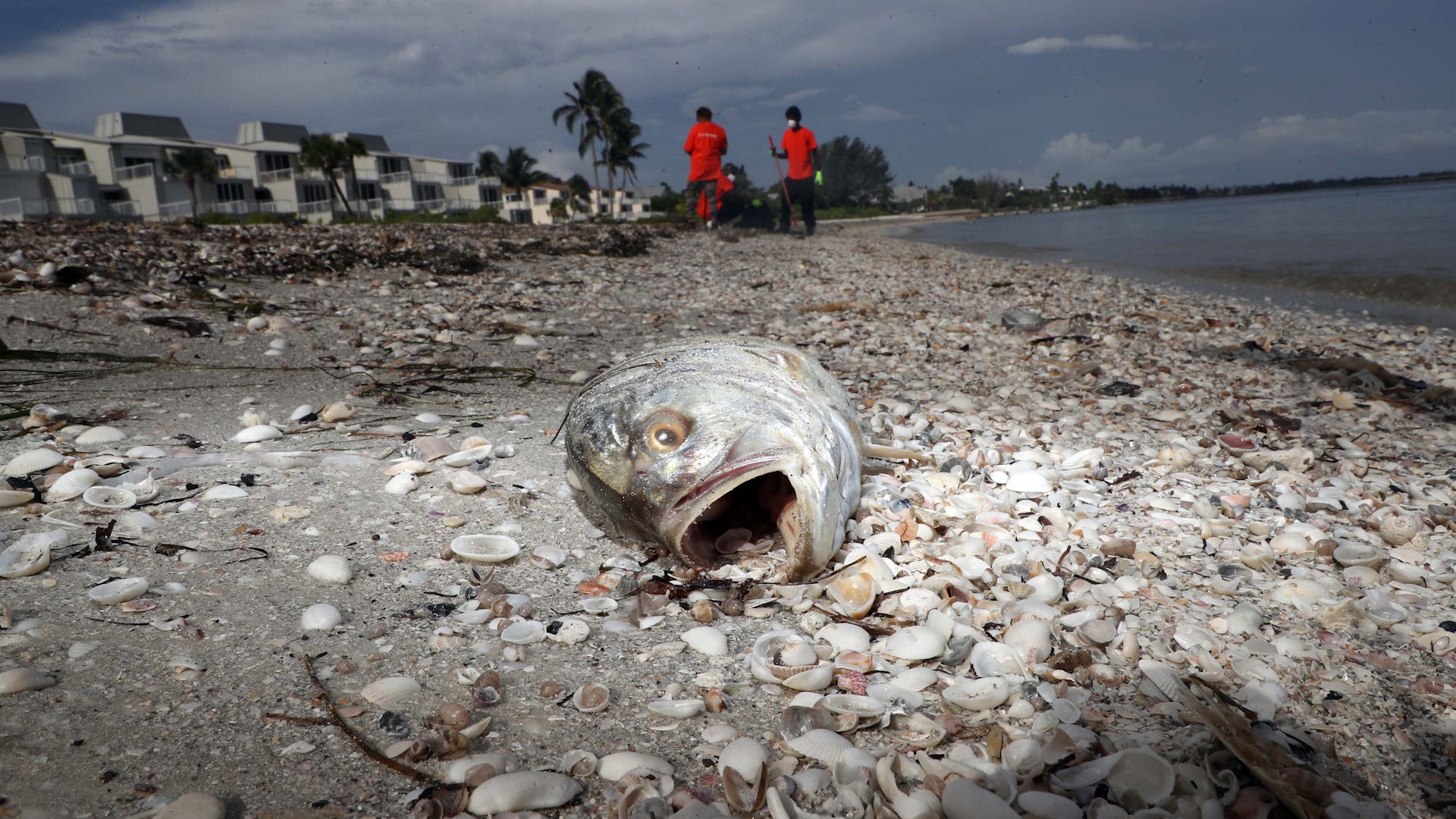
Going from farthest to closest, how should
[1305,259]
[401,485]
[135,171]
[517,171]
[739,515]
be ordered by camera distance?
1. [517,171]
2. [135,171]
3. [1305,259]
4. [401,485]
5. [739,515]

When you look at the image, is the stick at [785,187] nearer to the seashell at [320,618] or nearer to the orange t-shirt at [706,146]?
the orange t-shirt at [706,146]

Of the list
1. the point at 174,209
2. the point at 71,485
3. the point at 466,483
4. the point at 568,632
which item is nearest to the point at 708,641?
the point at 568,632

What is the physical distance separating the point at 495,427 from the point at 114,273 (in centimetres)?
640

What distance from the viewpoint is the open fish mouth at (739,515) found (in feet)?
8.25

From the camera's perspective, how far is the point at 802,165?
2131cm

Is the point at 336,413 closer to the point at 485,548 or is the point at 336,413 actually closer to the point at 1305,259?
the point at 485,548

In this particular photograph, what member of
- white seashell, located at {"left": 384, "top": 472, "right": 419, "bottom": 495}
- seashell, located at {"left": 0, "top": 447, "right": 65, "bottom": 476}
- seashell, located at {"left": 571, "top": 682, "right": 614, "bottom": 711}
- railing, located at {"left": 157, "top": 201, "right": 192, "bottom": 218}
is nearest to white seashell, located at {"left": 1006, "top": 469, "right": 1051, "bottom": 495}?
seashell, located at {"left": 571, "top": 682, "right": 614, "bottom": 711}

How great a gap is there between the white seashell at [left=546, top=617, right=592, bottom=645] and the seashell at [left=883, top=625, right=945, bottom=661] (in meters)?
0.99

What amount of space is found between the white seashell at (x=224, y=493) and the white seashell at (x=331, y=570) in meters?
0.83

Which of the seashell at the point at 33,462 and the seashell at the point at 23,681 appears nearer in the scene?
the seashell at the point at 23,681

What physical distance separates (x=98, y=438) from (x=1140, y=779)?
15.7ft

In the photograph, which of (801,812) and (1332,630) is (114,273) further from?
(1332,630)

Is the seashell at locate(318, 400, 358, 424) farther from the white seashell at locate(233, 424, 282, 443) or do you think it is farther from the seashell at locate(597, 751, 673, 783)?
the seashell at locate(597, 751, 673, 783)

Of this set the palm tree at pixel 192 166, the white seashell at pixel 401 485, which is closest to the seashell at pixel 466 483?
the white seashell at pixel 401 485
